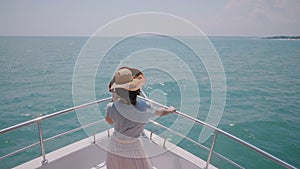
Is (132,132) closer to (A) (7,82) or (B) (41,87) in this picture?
(B) (41,87)

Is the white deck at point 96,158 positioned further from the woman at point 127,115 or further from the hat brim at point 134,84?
the hat brim at point 134,84

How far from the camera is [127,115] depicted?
4.38 ft

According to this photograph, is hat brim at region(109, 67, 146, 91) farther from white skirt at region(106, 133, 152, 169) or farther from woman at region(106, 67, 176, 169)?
white skirt at region(106, 133, 152, 169)

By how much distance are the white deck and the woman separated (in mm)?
801

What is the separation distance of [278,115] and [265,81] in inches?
372

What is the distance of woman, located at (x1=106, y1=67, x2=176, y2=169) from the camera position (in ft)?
4.40

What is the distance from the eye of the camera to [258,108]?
36.6 ft

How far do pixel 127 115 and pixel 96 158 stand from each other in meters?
1.54

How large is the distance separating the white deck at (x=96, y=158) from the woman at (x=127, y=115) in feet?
2.63

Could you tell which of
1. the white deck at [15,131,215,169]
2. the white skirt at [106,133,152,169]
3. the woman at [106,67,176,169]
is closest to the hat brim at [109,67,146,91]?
the woman at [106,67,176,169]

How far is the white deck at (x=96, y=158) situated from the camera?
2.27 meters

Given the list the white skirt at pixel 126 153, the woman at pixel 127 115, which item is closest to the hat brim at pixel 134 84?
the woman at pixel 127 115

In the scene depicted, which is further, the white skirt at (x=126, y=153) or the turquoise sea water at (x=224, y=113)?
the turquoise sea water at (x=224, y=113)

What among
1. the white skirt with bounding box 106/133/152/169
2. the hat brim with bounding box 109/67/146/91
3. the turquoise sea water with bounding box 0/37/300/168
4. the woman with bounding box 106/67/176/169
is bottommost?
the turquoise sea water with bounding box 0/37/300/168
